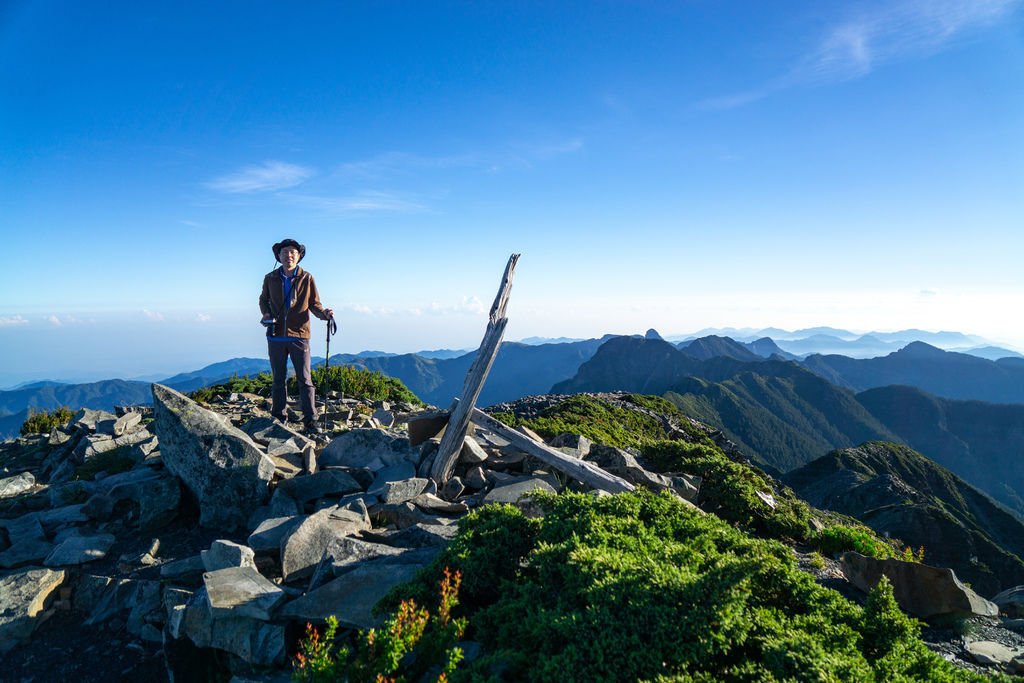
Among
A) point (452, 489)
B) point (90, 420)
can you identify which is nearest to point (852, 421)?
point (452, 489)

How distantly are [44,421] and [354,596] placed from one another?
16858 mm

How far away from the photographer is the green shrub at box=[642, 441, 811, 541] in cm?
923

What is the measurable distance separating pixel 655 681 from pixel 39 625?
7.19 m

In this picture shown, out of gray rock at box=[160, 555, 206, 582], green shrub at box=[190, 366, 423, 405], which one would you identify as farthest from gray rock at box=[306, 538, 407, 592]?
green shrub at box=[190, 366, 423, 405]

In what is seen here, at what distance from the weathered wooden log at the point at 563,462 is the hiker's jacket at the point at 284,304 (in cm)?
461

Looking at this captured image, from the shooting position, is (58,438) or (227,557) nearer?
(227,557)

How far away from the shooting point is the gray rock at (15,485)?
9328 mm

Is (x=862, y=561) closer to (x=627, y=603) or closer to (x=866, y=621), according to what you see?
(x=866, y=621)

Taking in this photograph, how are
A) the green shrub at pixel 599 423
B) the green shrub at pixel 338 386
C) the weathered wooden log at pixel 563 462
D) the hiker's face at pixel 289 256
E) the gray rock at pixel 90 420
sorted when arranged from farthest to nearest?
the green shrub at pixel 338 386
the green shrub at pixel 599 423
the gray rock at pixel 90 420
the hiker's face at pixel 289 256
the weathered wooden log at pixel 563 462

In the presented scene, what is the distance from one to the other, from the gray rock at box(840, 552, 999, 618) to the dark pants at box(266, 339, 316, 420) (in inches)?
437

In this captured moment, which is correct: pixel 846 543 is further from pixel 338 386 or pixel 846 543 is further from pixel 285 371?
pixel 338 386

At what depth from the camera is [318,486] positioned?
26.9 ft

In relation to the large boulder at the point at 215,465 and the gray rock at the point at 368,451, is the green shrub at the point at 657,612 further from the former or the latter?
the gray rock at the point at 368,451

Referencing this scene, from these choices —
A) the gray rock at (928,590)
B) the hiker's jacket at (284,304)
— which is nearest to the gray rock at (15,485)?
the hiker's jacket at (284,304)
